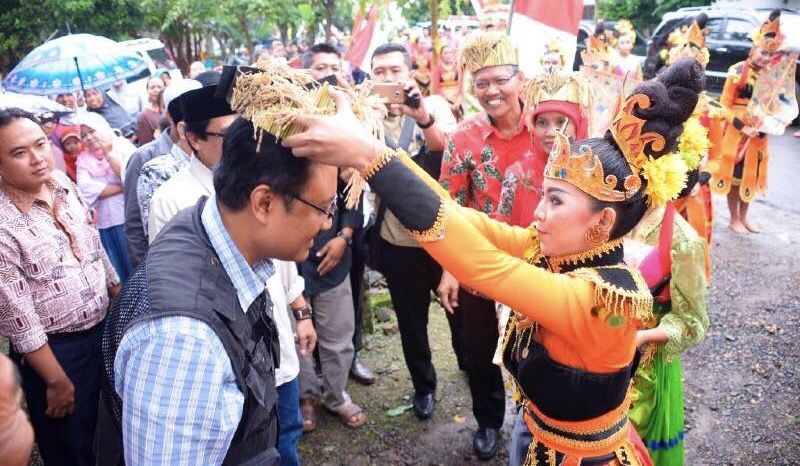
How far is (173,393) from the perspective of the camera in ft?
4.25

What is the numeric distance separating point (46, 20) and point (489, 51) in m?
15.4

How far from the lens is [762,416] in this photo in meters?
3.66

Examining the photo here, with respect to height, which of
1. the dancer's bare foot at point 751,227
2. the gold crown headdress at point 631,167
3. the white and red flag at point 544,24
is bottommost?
the dancer's bare foot at point 751,227

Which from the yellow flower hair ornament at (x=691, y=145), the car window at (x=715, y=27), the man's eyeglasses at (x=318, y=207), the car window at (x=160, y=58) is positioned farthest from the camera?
the car window at (x=715, y=27)

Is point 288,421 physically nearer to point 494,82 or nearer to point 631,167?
point 631,167

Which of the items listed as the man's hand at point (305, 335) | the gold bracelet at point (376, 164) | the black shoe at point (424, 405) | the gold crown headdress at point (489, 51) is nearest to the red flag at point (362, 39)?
the gold crown headdress at point (489, 51)

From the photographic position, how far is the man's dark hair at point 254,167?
1531 mm

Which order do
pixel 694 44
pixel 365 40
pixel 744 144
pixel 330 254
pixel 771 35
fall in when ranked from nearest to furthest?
pixel 330 254
pixel 694 44
pixel 365 40
pixel 771 35
pixel 744 144

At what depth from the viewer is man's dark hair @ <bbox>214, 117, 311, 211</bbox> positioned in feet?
5.02

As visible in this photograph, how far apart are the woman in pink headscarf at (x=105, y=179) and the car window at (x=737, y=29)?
14529 millimetres

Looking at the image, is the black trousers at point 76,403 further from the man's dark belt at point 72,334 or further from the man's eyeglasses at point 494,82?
the man's eyeglasses at point 494,82

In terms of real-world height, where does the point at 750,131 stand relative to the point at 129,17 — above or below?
below

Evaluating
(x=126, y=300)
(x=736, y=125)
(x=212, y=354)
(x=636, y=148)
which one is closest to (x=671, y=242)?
(x=636, y=148)

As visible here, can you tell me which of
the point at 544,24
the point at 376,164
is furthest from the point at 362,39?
the point at 376,164
